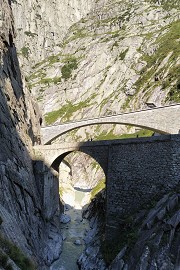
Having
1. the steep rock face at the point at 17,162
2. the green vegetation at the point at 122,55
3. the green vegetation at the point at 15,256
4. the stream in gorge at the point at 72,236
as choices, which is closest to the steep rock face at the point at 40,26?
the green vegetation at the point at 122,55

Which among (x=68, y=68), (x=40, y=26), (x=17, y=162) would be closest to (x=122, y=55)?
(x=68, y=68)

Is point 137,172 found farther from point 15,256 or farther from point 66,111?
point 66,111

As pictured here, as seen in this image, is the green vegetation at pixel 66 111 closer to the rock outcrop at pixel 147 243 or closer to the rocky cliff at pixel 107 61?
the rocky cliff at pixel 107 61

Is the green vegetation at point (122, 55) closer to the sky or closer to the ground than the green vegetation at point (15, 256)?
closer to the ground

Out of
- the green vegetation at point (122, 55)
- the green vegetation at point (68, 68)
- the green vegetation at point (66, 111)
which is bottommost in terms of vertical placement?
the green vegetation at point (66, 111)

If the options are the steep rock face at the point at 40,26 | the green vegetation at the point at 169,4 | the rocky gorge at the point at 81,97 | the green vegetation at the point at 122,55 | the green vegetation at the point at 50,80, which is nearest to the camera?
the rocky gorge at the point at 81,97

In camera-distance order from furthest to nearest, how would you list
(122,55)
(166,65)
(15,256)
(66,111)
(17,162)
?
(122,55) → (66,111) → (166,65) → (17,162) → (15,256)

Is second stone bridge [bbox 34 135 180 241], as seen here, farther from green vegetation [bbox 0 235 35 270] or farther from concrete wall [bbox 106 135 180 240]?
green vegetation [bbox 0 235 35 270]
